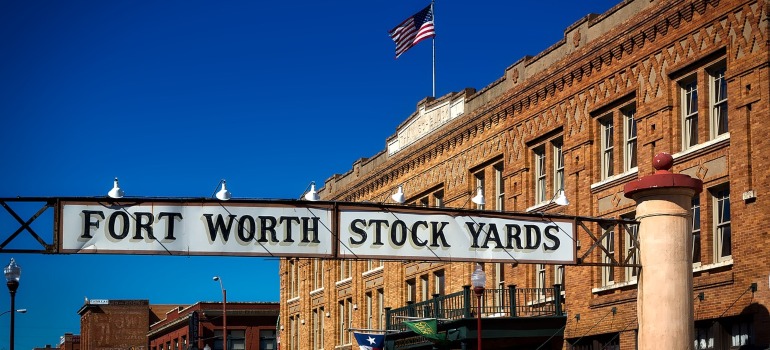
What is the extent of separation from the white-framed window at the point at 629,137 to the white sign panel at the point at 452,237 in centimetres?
829

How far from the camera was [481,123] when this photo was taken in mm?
40375

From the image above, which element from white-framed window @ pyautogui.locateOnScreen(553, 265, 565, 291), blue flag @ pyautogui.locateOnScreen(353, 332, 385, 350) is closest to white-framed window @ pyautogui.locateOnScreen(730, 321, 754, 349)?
white-framed window @ pyautogui.locateOnScreen(553, 265, 565, 291)

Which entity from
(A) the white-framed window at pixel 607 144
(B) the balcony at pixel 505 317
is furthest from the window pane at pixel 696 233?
(B) the balcony at pixel 505 317

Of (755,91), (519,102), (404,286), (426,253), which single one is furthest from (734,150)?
(404,286)

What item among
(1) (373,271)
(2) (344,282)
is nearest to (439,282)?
(1) (373,271)

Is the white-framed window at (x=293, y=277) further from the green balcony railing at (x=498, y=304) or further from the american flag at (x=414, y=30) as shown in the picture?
the green balcony railing at (x=498, y=304)

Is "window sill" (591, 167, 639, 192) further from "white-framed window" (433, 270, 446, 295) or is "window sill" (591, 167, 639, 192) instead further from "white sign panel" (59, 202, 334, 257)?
"white-framed window" (433, 270, 446, 295)

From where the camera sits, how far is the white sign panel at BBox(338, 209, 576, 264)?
74.6ft

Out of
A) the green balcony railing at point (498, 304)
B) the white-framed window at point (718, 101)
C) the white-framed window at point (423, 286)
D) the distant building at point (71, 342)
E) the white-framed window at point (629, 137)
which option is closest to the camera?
the white-framed window at point (718, 101)

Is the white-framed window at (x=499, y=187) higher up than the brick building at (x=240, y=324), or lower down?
higher up

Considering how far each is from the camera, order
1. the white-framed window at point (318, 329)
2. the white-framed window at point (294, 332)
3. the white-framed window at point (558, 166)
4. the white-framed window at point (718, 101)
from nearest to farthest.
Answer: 1. the white-framed window at point (718, 101)
2. the white-framed window at point (558, 166)
3. the white-framed window at point (318, 329)
4. the white-framed window at point (294, 332)

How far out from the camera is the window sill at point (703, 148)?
2759 cm

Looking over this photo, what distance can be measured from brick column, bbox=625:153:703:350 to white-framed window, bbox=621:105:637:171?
9.46 meters

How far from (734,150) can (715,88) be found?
193 centimetres
